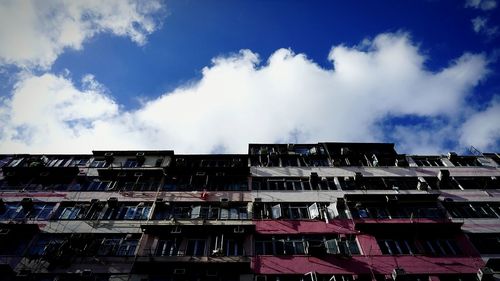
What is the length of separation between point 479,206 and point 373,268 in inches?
554

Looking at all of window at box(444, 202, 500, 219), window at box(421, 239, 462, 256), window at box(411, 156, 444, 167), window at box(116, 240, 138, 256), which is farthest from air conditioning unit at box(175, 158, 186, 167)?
window at box(444, 202, 500, 219)

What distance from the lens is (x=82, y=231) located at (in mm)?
26234

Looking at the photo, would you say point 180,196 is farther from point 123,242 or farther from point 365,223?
point 365,223

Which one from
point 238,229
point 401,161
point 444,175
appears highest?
point 401,161

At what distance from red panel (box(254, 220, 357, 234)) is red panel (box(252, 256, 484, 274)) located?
8.59 ft

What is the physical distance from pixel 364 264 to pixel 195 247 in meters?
13.0

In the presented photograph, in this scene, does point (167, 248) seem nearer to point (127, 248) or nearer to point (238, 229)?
point (127, 248)

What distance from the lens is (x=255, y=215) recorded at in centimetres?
2797

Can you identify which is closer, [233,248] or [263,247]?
[233,248]

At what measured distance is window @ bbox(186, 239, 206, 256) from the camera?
80.3ft

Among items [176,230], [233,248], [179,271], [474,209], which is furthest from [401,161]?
[179,271]

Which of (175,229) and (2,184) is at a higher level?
(2,184)

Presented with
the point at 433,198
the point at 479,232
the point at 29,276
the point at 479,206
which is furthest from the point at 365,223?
the point at 29,276

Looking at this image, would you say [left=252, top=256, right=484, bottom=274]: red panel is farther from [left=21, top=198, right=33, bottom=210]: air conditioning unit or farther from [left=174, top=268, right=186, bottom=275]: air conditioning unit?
[left=21, top=198, right=33, bottom=210]: air conditioning unit
